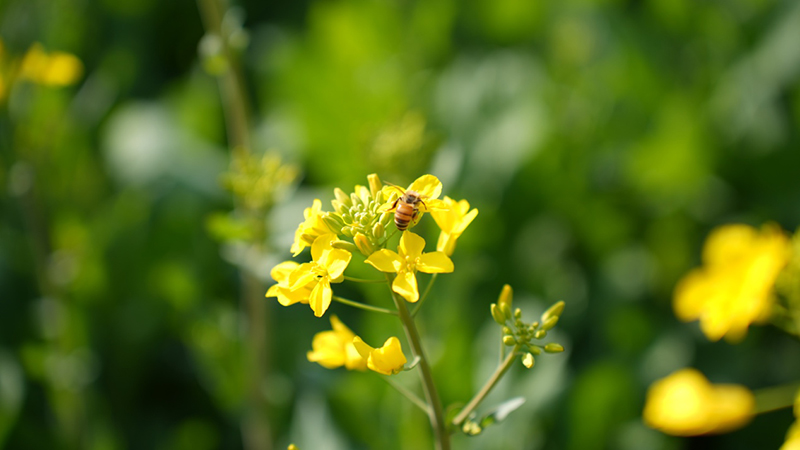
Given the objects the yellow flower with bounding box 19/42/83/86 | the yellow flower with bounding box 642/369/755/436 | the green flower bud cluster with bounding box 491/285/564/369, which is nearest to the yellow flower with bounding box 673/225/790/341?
the yellow flower with bounding box 642/369/755/436

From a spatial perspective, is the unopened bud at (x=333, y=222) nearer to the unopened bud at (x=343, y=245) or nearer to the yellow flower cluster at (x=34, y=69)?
the unopened bud at (x=343, y=245)

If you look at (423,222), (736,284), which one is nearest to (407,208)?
(736,284)

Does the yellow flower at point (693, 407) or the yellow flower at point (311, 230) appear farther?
the yellow flower at point (693, 407)

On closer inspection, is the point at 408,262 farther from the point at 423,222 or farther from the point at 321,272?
the point at 423,222

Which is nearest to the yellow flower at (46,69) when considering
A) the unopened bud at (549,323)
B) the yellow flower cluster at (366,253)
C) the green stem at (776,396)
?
the yellow flower cluster at (366,253)

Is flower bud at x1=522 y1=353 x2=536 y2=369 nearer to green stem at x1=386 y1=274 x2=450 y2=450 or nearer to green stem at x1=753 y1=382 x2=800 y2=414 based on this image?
green stem at x1=386 y1=274 x2=450 y2=450
